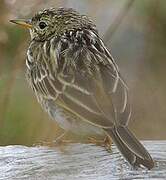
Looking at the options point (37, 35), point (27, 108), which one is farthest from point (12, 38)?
point (37, 35)

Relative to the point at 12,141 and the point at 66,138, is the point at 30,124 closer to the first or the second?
the point at 12,141

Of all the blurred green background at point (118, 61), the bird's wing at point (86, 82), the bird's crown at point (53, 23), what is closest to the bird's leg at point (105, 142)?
the bird's wing at point (86, 82)

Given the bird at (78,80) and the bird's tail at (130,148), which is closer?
the bird's tail at (130,148)

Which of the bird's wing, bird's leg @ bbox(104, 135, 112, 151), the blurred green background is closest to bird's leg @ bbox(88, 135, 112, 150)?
bird's leg @ bbox(104, 135, 112, 151)

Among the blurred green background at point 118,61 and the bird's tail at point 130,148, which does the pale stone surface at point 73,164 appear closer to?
the bird's tail at point 130,148

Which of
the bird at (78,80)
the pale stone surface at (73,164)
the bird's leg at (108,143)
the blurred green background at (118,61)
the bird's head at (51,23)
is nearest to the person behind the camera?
the pale stone surface at (73,164)

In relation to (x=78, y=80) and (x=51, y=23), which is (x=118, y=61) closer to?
(x=51, y=23)

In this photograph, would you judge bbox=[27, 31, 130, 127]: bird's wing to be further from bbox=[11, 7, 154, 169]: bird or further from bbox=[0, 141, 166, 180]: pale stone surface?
bbox=[0, 141, 166, 180]: pale stone surface
